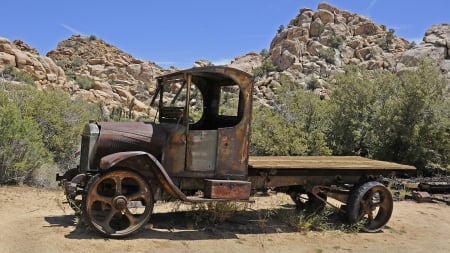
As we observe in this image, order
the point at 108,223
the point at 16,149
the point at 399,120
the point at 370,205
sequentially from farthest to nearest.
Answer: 1. the point at 399,120
2. the point at 16,149
3. the point at 370,205
4. the point at 108,223

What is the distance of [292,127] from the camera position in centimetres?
1452

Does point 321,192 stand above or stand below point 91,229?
above

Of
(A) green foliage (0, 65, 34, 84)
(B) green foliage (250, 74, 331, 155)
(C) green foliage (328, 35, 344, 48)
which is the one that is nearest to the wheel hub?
(B) green foliage (250, 74, 331, 155)

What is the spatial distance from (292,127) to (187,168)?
882 centimetres

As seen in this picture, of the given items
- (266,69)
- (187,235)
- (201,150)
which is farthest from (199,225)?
(266,69)

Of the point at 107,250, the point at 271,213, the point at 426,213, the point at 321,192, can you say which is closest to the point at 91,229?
the point at 107,250

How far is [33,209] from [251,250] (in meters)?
3.70

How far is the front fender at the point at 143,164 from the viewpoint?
544 cm

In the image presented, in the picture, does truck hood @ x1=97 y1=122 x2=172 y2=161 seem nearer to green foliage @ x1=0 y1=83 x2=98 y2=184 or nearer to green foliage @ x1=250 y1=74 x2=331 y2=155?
green foliage @ x1=0 y1=83 x2=98 y2=184

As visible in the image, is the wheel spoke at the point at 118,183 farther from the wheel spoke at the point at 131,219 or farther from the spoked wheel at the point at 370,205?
the spoked wheel at the point at 370,205

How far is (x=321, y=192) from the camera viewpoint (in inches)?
285

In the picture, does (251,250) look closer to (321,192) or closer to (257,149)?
(321,192)

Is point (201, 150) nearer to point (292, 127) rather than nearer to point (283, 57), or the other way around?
point (292, 127)

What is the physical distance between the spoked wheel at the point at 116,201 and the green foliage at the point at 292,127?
322 inches
